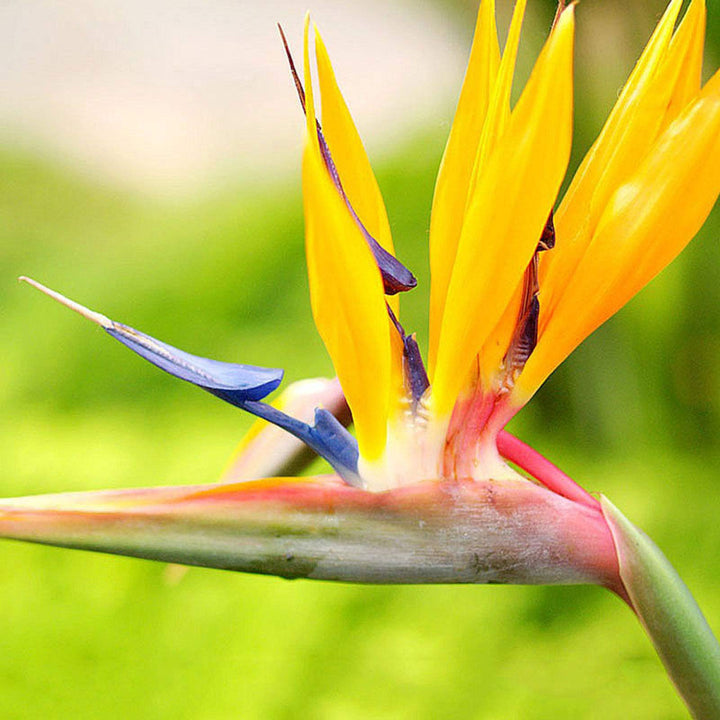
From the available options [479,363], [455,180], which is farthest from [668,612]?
[455,180]

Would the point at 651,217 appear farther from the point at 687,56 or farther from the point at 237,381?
the point at 237,381

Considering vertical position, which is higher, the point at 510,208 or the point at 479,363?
the point at 510,208

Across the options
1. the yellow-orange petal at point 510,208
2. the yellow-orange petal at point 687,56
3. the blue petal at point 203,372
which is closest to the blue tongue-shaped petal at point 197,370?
the blue petal at point 203,372

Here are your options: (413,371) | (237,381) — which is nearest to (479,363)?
(413,371)

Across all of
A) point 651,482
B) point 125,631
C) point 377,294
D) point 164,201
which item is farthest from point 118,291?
point 377,294

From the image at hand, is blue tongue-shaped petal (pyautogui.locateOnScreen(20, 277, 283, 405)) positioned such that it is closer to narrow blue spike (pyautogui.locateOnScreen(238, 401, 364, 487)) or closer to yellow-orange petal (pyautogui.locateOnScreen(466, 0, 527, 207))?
narrow blue spike (pyautogui.locateOnScreen(238, 401, 364, 487))

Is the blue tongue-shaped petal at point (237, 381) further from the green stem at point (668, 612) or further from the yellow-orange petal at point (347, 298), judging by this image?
the green stem at point (668, 612)

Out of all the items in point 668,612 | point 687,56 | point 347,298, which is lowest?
point 668,612
